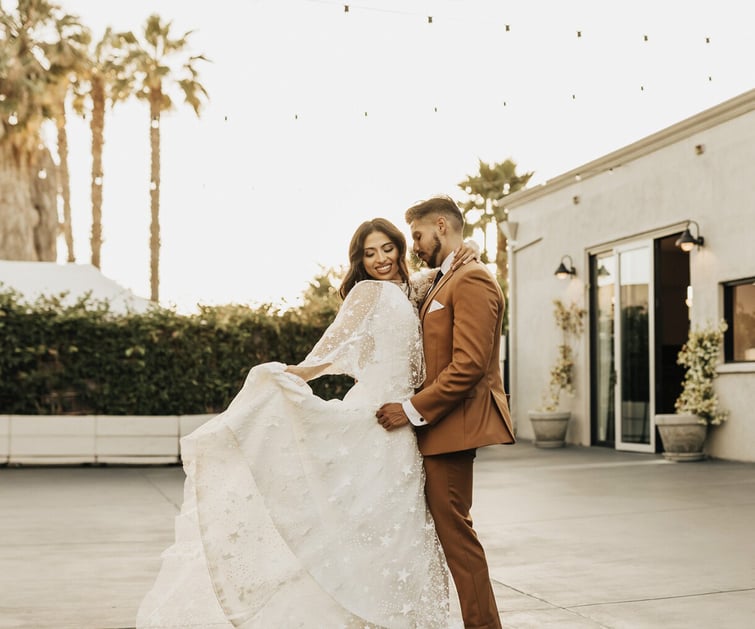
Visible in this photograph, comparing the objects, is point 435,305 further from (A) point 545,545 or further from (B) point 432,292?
(A) point 545,545

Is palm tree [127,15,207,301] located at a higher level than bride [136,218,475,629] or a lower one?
higher

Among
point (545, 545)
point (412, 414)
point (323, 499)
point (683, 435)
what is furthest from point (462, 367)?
point (683, 435)

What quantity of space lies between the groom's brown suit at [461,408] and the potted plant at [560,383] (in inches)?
491

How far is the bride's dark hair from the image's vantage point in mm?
3838

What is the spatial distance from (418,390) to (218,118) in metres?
13.3

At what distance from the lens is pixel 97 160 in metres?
27.9

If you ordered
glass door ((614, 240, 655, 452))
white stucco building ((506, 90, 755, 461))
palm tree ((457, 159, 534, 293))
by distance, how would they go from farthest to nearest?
Answer: 1. palm tree ((457, 159, 534, 293))
2. glass door ((614, 240, 655, 452))
3. white stucco building ((506, 90, 755, 461))

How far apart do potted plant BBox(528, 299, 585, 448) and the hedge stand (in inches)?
179

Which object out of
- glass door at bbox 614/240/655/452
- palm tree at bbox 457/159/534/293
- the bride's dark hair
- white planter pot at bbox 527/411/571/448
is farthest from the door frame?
palm tree at bbox 457/159/534/293

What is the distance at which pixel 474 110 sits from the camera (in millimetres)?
15555

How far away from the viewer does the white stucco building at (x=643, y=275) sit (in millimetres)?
12703

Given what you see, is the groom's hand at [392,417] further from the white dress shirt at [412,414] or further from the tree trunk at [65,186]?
the tree trunk at [65,186]

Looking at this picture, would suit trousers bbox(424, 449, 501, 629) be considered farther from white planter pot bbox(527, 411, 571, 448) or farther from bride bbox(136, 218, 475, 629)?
white planter pot bbox(527, 411, 571, 448)

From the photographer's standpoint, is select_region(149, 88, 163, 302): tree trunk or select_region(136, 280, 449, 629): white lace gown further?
select_region(149, 88, 163, 302): tree trunk
